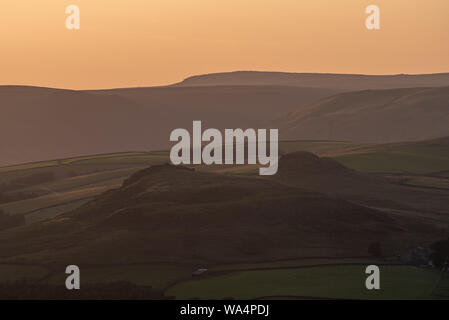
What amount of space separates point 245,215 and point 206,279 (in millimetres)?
31431

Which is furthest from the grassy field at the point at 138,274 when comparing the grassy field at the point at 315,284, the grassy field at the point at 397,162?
the grassy field at the point at 397,162

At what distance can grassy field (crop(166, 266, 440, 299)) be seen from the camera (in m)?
84.0

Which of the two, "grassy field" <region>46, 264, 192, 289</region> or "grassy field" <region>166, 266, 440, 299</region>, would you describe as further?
"grassy field" <region>46, 264, 192, 289</region>

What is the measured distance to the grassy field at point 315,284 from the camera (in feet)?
276

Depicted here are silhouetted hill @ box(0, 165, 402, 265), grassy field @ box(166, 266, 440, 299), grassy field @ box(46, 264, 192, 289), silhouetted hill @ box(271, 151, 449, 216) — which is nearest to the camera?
grassy field @ box(166, 266, 440, 299)

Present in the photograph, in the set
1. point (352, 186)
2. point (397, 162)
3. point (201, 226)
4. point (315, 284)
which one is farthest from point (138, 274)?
point (397, 162)

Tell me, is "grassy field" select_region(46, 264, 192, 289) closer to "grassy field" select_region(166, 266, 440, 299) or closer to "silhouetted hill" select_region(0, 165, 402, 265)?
"grassy field" select_region(166, 266, 440, 299)

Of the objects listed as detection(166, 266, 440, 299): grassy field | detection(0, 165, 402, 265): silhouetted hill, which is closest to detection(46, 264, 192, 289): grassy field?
detection(166, 266, 440, 299): grassy field

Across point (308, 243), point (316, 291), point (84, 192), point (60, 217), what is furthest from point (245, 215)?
point (84, 192)

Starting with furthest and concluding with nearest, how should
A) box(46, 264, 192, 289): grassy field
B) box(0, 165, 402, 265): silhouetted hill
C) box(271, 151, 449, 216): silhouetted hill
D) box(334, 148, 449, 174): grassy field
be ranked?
box(334, 148, 449, 174): grassy field
box(271, 151, 449, 216): silhouetted hill
box(0, 165, 402, 265): silhouetted hill
box(46, 264, 192, 289): grassy field

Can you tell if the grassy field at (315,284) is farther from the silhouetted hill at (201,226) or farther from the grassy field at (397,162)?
the grassy field at (397,162)

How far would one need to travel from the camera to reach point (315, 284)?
292 ft

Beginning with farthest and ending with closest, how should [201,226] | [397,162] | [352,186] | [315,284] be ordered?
1. [397,162]
2. [352,186]
3. [201,226]
4. [315,284]

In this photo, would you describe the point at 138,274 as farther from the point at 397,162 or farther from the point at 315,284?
the point at 397,162
